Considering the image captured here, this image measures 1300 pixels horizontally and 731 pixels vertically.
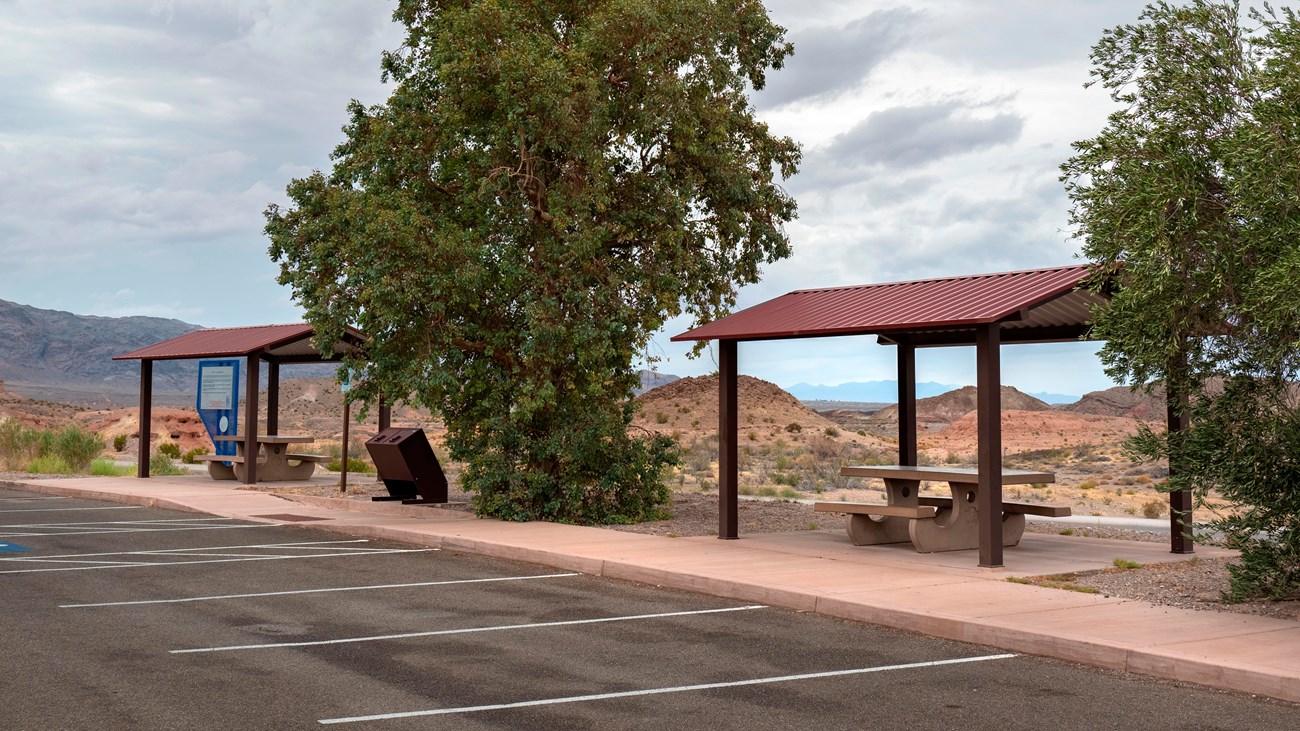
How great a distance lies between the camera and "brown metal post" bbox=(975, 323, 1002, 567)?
13516mm

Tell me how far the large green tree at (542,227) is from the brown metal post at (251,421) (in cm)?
758

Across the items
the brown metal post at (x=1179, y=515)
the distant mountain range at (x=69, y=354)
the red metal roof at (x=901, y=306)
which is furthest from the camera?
the distant mountain range at (x=69, y=354)

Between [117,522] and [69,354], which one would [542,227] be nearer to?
[117,522]

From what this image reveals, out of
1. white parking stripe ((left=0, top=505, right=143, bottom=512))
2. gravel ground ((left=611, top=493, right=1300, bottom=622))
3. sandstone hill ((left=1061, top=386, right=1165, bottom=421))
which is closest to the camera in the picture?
gravel ground ((left=611, top=493, right=1300, bottom=622))

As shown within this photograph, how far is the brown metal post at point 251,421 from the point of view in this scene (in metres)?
28.0

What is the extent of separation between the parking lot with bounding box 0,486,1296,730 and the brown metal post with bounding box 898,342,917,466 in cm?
673

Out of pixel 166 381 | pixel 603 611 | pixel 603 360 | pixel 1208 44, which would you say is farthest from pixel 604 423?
pixel 166 381

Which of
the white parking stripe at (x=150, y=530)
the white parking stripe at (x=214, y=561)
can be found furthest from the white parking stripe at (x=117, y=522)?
the white parking stripe at (x=214, y=561)

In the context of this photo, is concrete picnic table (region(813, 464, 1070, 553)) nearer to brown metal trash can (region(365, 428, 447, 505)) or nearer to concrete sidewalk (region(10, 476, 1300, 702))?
concrete sidewalk (region(10, 476, 1300, 702))

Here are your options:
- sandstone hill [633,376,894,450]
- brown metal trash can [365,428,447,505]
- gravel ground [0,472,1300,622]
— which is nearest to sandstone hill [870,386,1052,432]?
sandstone hill [633,376,894,450]

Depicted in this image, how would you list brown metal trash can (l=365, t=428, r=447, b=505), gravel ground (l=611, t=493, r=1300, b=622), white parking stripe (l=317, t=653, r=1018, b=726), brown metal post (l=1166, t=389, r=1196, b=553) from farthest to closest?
brown metal trash can (l=365, t=428, r=447, b=505) → brown metal post (l=1166, t=389, r=1196, b=553) → gravel ground (l=611, t=493, r=1300, b=622) → white parking stripe (l=317, t=653, r=1018, b=726)

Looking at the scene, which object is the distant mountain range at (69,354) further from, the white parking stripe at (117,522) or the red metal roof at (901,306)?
the red metal roof at (901,306)

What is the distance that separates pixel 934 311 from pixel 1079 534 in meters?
6.29

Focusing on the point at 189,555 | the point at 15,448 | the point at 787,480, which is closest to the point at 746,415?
the point at 787,480
